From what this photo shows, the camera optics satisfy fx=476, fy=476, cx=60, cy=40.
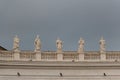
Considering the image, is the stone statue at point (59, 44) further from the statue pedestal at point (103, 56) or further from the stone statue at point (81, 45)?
the statue pedestal at point (103, 56)

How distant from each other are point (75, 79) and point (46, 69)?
314 cm

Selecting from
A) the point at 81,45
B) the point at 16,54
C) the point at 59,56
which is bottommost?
the point at 59,56

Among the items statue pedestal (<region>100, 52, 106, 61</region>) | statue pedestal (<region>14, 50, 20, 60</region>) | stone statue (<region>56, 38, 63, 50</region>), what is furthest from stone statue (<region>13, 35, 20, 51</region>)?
statue pedestal (<region>100, 52, 106, 61</region>)

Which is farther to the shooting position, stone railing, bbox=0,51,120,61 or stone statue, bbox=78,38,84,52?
stone statue, bbox=78,38,84,52

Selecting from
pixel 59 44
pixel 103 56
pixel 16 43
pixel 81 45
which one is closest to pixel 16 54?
pixel 16 43

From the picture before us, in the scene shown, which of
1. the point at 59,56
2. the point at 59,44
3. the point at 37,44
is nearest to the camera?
the point at 59,56

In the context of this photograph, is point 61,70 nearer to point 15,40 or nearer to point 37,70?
point 37,70

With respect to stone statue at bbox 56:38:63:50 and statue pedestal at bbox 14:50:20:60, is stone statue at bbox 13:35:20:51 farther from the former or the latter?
stone statue at bbox 56:38:63:50

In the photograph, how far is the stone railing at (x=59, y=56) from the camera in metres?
49.1

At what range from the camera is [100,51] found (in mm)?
49406

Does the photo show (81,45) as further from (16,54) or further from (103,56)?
(16,54)

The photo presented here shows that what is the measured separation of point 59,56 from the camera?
49125 mm

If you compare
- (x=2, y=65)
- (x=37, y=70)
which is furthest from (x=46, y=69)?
(x=2, y=65)

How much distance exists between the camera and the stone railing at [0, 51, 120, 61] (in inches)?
1932
